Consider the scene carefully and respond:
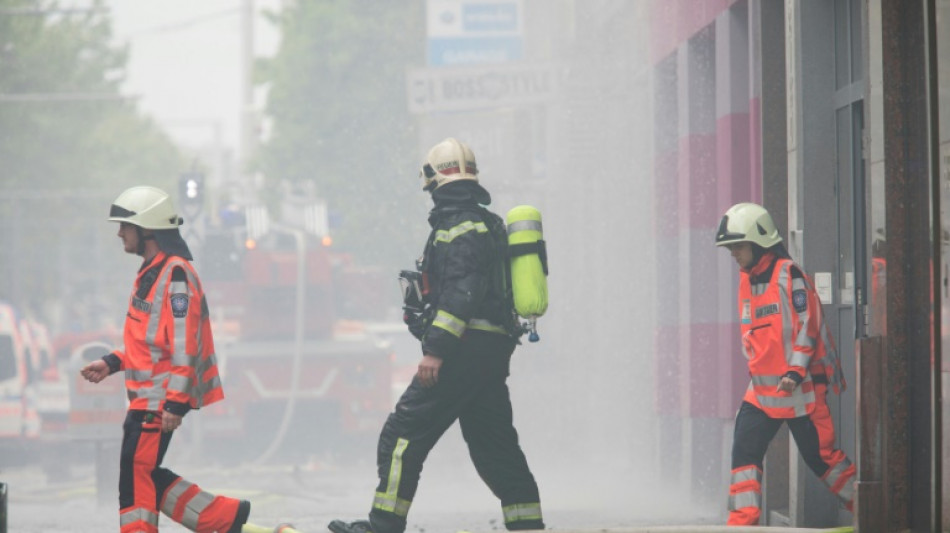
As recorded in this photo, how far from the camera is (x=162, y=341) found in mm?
6324

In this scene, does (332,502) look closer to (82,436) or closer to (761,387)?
(82,436)

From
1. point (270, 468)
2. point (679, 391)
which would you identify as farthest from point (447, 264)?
point (270, 468)

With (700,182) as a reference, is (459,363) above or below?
below

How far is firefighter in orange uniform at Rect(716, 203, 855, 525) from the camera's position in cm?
679

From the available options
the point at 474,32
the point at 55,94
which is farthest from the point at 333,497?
the point at 55,94

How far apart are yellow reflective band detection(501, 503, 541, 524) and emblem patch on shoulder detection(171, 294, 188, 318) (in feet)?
5.34

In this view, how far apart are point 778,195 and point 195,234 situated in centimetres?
964

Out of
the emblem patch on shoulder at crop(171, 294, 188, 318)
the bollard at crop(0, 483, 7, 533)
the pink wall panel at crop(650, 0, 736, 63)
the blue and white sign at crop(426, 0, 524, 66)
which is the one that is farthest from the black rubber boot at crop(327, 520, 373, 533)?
the blue and white sign at crop(426, 0, 524, 66)

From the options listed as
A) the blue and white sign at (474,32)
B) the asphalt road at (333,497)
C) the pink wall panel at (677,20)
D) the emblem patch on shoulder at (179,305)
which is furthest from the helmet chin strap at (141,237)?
the blue and white sign at (474,32)

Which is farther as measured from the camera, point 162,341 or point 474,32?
point 474,32

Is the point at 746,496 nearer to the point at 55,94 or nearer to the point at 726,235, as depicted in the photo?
the point at 726,235

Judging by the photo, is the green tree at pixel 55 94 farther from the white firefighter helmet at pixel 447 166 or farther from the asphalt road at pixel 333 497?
the white firefighter helmet at pixel 447 166

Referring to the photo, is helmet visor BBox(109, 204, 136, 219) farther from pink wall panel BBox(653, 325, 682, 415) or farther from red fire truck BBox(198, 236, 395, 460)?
red fire truck BBox(198, 236, 395, 460)

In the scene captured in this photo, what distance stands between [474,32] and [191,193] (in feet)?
15.8
